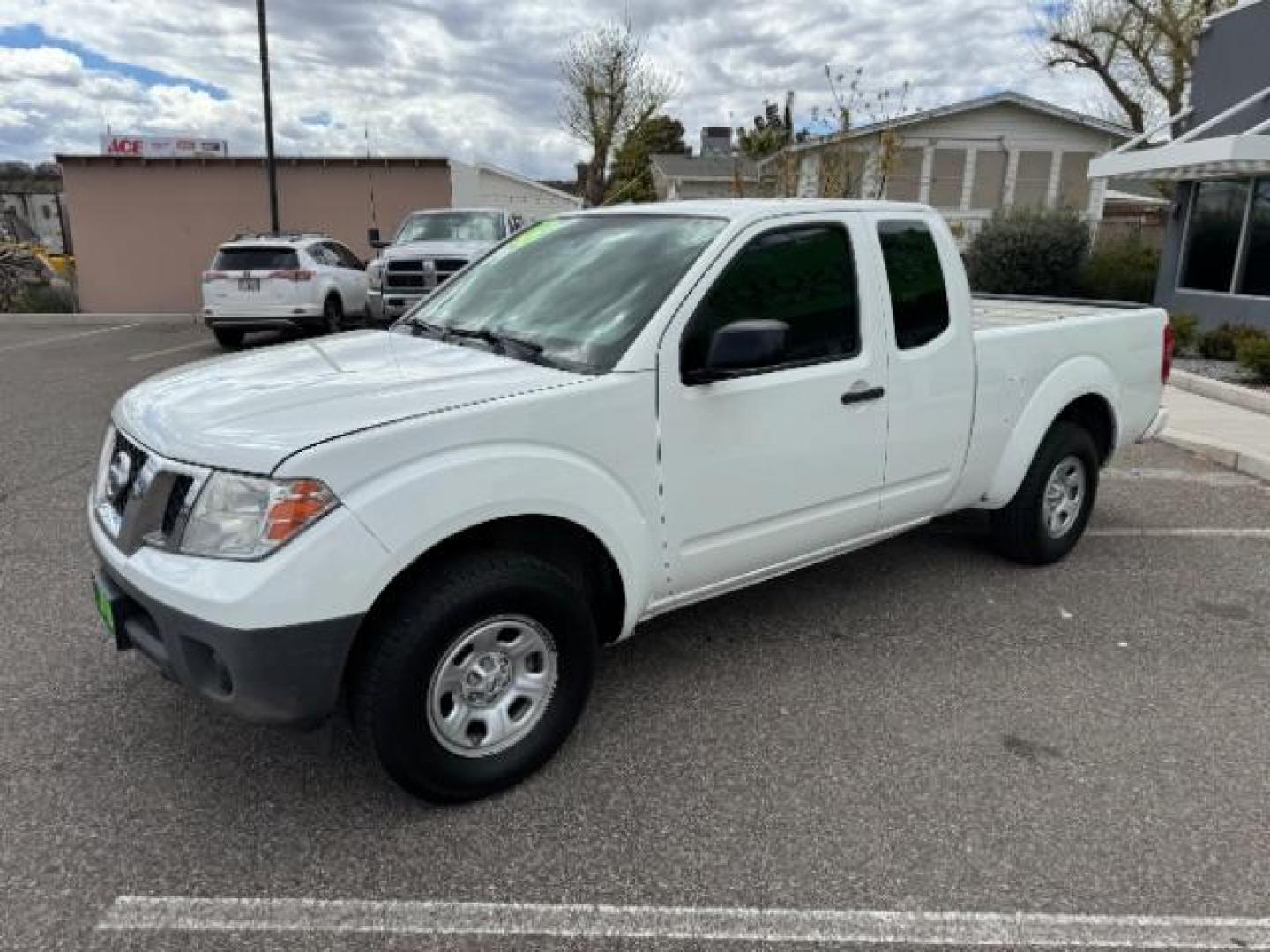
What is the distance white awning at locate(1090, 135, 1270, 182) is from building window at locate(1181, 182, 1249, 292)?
1.06 feet

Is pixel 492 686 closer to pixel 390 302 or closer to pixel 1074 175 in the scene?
pixel 390 302

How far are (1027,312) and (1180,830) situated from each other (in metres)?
3.36

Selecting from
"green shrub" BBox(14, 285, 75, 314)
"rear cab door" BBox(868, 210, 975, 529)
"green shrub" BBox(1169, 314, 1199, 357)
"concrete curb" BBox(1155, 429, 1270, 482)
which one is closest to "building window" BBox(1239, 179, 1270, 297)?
"green shrub" BBox(1169, 314, 1199, 357)

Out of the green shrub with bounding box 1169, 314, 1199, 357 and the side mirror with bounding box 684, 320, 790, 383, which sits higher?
the side mirror with bounding box 684, 320, 790, 383

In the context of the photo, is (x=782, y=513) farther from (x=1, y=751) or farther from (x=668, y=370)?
(x=1, y=751)

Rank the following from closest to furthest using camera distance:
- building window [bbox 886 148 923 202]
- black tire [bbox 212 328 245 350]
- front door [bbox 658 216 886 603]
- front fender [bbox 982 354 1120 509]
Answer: front door [bbox 658 216 886 603] < front fender [bbox 982 354 1120 509] < black tire [bbox 212 328 245 350] < building window [bbox 886 148 923 202]

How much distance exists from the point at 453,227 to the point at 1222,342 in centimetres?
1095

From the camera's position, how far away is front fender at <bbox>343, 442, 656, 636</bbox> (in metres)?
2.57

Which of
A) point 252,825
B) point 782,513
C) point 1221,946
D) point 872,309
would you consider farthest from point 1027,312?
point 252,825

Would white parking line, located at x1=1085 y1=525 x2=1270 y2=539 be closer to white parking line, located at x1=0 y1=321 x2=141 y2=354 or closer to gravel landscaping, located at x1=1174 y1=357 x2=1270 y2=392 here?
gravel landscaping, located at x1=1174 y1=357 x2=1270 y2=392

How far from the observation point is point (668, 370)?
10.3 ft

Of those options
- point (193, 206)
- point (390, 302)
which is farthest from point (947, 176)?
point (193, 206)

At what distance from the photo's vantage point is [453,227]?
14.5 m

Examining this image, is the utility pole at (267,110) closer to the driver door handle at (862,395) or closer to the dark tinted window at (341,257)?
the dark tinted window at (341,257)
